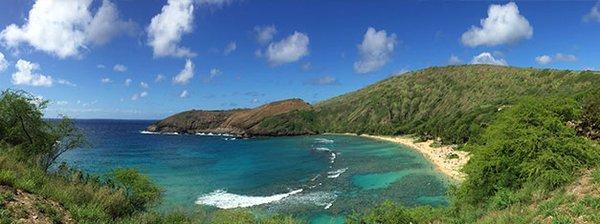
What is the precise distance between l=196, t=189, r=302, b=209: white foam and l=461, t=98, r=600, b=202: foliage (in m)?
28.4

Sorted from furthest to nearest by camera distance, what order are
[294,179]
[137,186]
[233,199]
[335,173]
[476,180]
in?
[335,173], [294,179], [233,199], [137,186], [476,180]

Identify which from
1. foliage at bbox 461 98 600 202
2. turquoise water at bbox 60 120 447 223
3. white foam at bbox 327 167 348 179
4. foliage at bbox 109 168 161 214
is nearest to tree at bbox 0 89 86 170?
foliage at bbox 109 168 161 214

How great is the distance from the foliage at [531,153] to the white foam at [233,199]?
93.2 feet

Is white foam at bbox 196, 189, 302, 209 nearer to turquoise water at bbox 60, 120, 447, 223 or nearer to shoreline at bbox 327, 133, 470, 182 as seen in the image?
turquoise water at bbox 60, 120, 447, 223

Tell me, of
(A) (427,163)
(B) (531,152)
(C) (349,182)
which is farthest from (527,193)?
(A) (427,163)

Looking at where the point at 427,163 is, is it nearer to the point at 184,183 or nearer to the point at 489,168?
the point at 184,183

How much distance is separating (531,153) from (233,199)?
37.7 metres

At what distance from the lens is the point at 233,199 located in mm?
57125

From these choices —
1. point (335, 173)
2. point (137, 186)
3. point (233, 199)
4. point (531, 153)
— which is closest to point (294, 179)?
point (335, 173)

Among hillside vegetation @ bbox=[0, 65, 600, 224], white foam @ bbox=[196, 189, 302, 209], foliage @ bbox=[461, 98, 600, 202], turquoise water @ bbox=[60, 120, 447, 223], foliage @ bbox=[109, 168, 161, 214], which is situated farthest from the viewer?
white foam @ bbox=[196, 189, 302, 209]

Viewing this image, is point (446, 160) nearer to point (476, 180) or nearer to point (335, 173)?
point (335, 173)

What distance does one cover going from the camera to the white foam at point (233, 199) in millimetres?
53438

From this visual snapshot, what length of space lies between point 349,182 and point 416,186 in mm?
10662

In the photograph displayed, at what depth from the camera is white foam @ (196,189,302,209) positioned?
175ft
